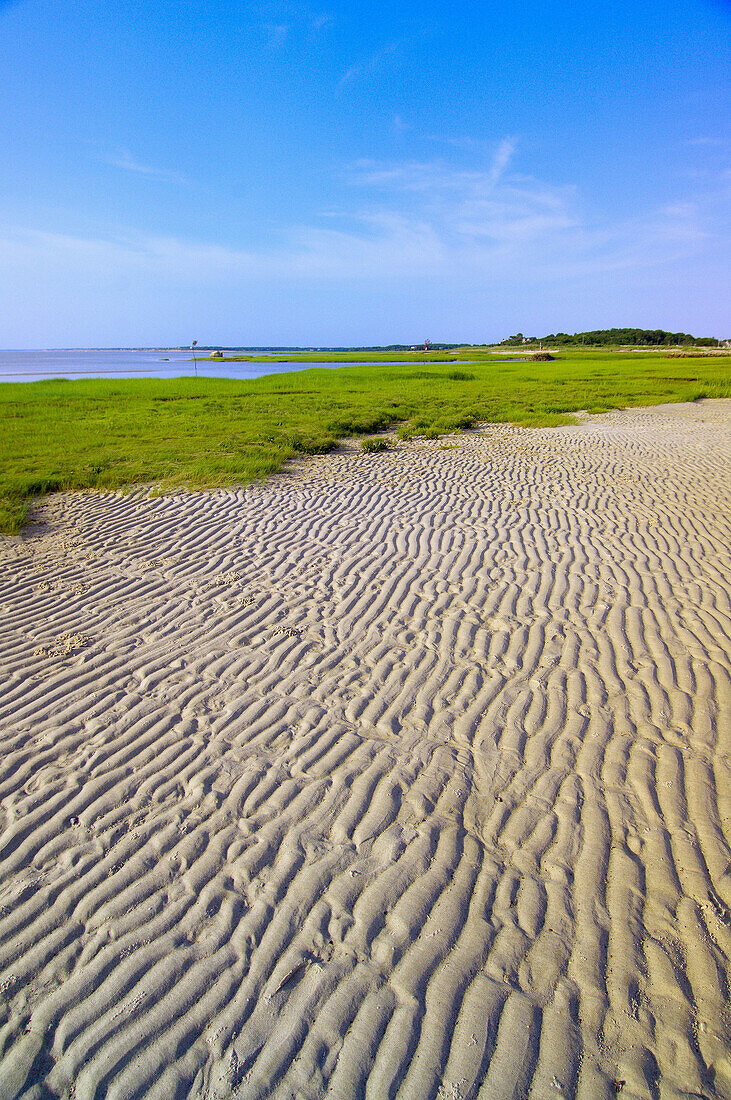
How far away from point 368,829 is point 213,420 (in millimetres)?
16662

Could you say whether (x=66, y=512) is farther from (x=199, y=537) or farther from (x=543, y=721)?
(x=543, y=721)

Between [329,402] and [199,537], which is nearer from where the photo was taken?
[199,537]

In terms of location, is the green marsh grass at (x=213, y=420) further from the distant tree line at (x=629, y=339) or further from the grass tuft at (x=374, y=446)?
the distant tree line at (x=629, y=339)

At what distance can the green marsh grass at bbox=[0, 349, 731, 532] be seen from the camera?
35.9 ft

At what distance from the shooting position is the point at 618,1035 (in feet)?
7.06

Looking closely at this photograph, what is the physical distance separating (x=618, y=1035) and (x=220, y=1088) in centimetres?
144

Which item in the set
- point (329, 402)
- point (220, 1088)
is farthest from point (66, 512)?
point (329, 402)

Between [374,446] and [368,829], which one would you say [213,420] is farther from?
[368,829]

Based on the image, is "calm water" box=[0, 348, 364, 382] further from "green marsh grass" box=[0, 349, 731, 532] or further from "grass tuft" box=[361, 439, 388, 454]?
"grass tuft" box=[361, 439, 388, 454]

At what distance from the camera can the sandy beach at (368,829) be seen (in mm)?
2137

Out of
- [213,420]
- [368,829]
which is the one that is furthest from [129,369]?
[368,829]

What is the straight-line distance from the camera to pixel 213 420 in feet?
59.4

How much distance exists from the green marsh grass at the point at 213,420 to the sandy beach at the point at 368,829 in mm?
4556

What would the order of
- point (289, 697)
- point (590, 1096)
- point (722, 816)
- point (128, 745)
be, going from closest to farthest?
point (590, 1096) → point (722, 816) → point (128, 745) → point (289, 697)
